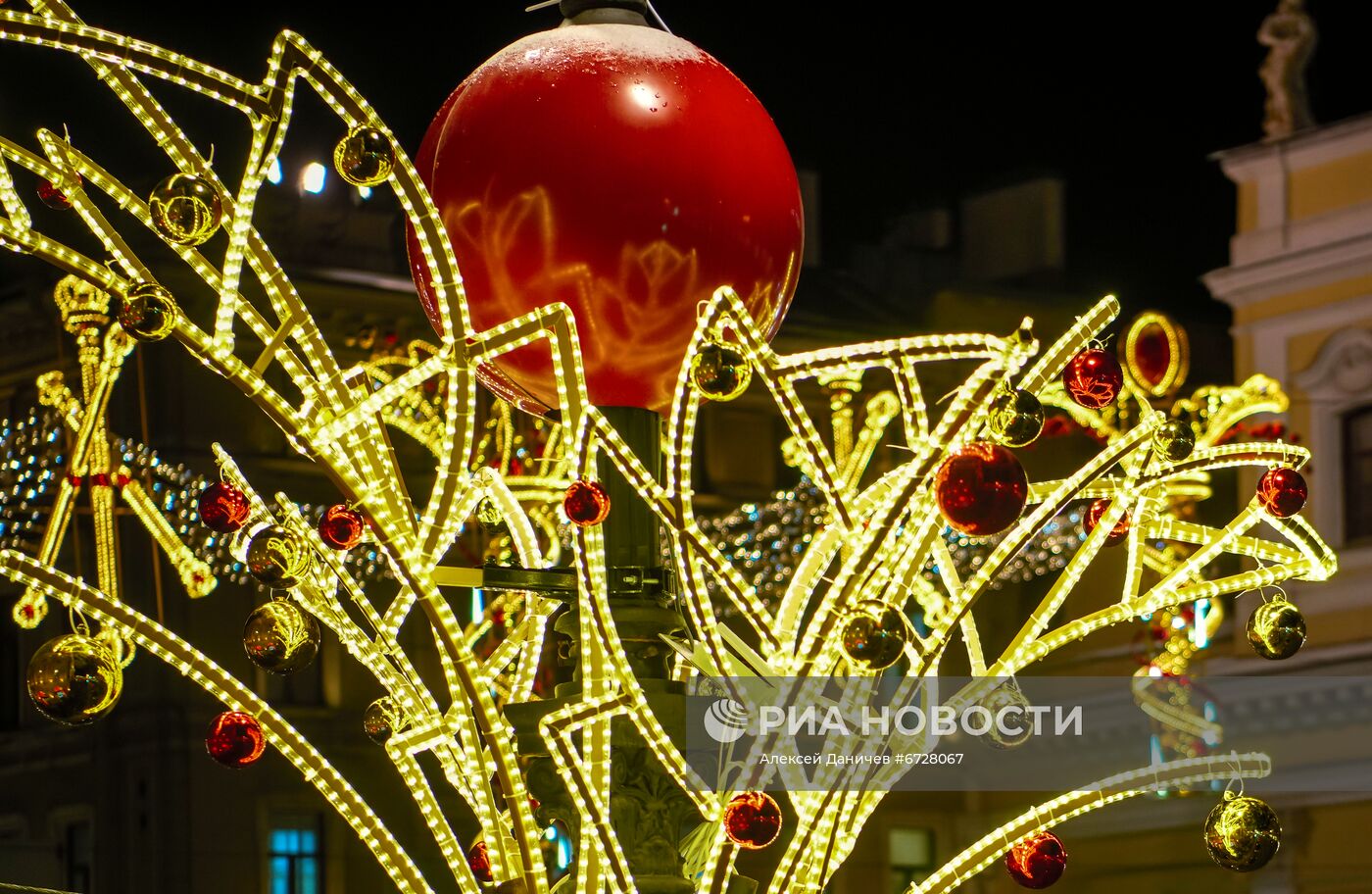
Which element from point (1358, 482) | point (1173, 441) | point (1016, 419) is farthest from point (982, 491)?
point (1358, 482)

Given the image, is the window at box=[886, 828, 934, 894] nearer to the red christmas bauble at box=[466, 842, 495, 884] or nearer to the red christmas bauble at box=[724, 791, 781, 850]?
the red christmas bauble at box=[466, 842, 495, 884]

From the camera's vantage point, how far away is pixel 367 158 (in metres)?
3.73

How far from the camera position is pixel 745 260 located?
3961mm

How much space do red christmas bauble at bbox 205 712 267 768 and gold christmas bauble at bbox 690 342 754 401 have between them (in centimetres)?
90

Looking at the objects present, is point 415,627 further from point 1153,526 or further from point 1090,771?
point 1153,526

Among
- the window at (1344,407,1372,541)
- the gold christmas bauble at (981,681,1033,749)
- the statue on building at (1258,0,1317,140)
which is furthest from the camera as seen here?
the statue on building at (1258,0,1317,140)

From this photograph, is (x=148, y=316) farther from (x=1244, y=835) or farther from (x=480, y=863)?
(x=1244, y=835)

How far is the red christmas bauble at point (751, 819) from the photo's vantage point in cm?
368

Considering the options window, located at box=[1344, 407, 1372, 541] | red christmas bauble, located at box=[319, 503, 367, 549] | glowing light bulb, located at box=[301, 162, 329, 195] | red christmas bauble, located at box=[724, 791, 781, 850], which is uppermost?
window, located at box=[1344, 407, 1372, 541]

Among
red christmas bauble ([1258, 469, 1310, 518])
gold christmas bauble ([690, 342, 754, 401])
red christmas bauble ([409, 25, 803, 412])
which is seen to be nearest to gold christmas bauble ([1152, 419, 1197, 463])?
red christmas bauble ([1258, 469, 1310, 518])

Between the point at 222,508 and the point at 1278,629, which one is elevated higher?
the point at 222,508

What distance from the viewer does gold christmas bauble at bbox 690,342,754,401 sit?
3713mm

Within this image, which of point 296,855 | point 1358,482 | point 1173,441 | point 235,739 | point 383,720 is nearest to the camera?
point 235,739

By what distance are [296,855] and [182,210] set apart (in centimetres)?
1933
